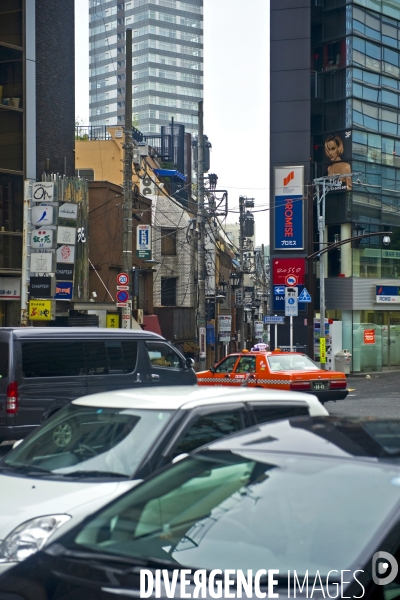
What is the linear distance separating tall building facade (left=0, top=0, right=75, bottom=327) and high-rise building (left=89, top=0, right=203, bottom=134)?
10355 centimetres

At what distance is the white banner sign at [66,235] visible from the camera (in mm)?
27578

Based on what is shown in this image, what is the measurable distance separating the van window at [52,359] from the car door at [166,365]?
1601 millimetres

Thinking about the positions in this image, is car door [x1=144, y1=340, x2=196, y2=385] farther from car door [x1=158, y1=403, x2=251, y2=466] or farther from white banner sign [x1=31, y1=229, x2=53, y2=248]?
white banner sign [x1=31, y1=229, x2=53, y2=248]

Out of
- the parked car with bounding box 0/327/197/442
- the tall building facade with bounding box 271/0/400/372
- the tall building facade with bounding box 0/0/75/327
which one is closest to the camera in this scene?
the parked car with bounding box 0/327/197/442

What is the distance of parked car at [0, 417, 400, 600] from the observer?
3162 millimetres

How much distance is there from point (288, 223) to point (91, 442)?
38828 millimetres

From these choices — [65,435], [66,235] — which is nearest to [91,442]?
[65,435]

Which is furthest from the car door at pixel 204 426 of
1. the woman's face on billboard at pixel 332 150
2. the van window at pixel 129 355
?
the woman's face on billboard at pixel 332 150

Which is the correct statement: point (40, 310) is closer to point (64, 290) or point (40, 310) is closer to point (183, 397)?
point (64, 290)

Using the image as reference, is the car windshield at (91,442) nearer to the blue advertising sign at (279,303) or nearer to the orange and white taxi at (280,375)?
the orange and white taxi at (280,375)

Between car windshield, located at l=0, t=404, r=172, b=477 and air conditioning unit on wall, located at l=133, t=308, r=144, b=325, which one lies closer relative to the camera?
car windshield, located at l=0, t=404, r=172, b=477

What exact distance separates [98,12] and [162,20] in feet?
38.0

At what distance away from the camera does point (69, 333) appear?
13375 millimetres

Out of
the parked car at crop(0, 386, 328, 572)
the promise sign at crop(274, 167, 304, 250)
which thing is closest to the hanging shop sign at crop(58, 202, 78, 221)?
the promise sign at crop(274, 167, 304, 250)
